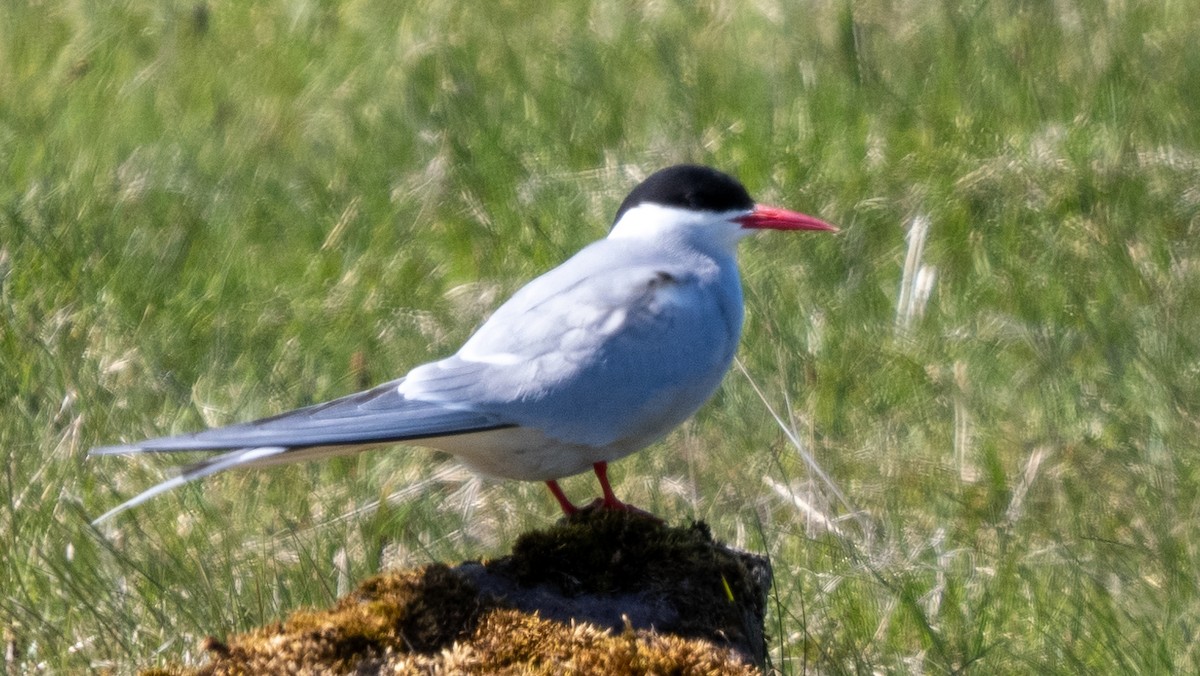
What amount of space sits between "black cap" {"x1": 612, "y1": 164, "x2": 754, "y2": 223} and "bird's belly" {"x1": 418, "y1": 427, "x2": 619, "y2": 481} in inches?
29.1

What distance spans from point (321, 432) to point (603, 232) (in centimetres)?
253

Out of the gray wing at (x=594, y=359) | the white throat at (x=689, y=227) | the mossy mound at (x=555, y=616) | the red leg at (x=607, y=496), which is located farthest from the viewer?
the white throat at (x=689, y=227)

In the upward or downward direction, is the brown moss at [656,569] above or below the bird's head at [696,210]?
below

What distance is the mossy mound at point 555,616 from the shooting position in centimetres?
218

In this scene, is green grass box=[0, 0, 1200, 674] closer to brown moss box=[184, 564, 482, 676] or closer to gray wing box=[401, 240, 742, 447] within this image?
gray wing box=[401, 240, 742, 447]

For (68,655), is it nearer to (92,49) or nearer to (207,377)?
(207,377)

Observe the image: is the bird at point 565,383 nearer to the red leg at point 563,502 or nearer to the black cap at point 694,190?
the red leg at point 563,502

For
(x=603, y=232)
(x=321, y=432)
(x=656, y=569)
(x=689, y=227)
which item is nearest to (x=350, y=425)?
(x=321, y=432)

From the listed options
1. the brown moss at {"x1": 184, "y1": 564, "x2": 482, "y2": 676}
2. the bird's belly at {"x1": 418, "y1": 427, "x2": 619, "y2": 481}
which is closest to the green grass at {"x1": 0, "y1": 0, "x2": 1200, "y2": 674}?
the bird's belly at {"x1": 418, "y1": 427, "x2": 619, "y2": 481}

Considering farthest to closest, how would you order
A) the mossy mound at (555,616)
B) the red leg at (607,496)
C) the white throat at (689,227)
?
the white throat at (689,227) → the red leg at (607,496) → the mossy mound at (555,616)

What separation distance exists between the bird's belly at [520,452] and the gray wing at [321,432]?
6cm

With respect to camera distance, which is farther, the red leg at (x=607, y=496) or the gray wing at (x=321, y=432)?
the red leg at (x=607, y=496)

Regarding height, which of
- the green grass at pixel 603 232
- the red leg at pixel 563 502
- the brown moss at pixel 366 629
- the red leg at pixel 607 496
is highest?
the brown moss at pixel 366 629

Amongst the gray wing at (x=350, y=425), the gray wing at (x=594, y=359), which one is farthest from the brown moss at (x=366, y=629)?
the gray wing at (x=594, y=359)
